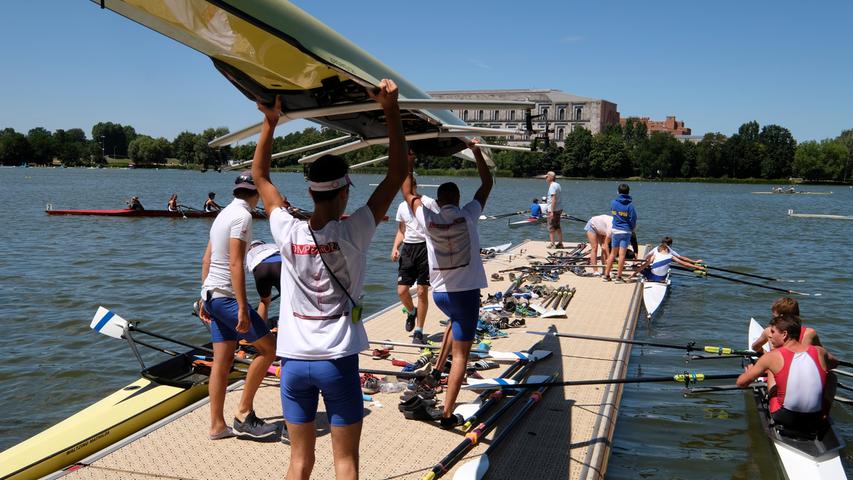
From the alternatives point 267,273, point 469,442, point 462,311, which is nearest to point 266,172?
point 462,311

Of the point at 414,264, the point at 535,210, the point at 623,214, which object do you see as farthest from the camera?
the point at 535,210

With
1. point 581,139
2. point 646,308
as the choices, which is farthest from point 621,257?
point 581,139

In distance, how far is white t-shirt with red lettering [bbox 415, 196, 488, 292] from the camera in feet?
18.1

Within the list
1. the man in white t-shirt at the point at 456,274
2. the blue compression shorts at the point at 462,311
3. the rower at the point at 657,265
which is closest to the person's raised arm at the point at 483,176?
the man in white t-shirt at the point at 456,274

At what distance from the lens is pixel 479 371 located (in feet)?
23.7

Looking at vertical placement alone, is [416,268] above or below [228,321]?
below

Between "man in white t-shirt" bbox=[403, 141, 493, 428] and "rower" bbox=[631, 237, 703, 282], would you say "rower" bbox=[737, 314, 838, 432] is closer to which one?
"man in white t-shirt" bbox=[403, 141, 493, 428]

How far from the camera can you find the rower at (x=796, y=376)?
5688 mm

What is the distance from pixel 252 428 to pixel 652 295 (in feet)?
31.5

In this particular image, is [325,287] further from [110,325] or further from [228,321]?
[110,325]

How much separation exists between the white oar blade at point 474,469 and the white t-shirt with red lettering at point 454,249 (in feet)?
4.71

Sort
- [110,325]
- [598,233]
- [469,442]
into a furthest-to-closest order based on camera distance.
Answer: [598,233] < [110,325] < [469,442]

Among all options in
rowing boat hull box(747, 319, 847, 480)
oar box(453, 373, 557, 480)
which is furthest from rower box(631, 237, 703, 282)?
oar box(453, 373, 557, 480)

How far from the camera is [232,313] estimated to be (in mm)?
5168
